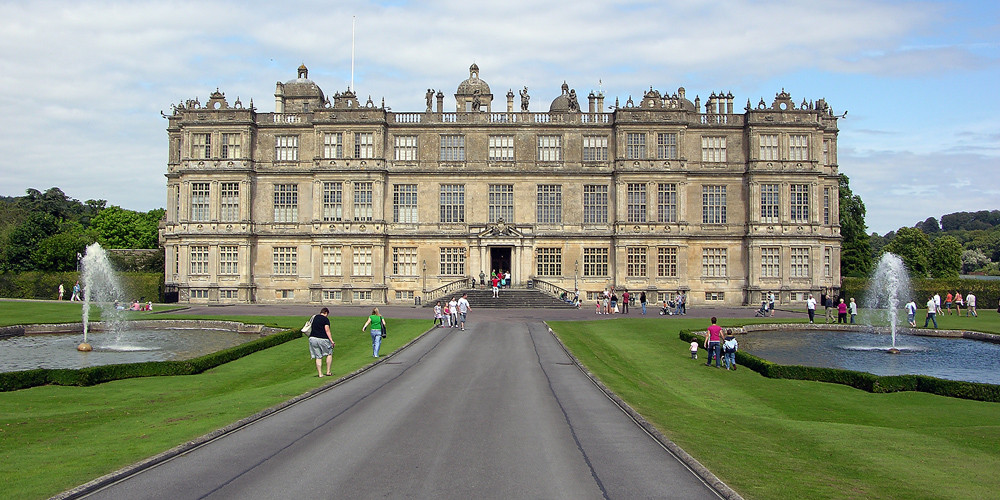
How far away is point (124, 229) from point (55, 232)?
1067cm

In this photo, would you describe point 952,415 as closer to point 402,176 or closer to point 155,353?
point 155,353

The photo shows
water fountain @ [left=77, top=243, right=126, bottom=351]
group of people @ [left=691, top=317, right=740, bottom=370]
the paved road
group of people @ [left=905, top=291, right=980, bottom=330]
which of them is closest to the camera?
the paved road

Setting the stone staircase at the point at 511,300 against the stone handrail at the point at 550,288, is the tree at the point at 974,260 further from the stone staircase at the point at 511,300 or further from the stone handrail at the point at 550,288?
the stone staircase at the point at 511,300

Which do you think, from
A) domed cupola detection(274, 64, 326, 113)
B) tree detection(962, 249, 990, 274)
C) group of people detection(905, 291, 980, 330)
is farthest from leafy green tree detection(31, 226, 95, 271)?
tree detection(962, 249, 990, 274)

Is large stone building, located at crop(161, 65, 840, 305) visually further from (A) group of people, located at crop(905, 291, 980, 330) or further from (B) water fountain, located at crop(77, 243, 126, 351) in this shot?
(A) group of people, located at crop(905, 291, 980, 330)

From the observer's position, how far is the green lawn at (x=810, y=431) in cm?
1328

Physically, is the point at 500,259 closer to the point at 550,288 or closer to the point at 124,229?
the point at 550,288

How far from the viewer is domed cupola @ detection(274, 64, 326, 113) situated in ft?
256

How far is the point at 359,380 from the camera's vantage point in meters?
24.3

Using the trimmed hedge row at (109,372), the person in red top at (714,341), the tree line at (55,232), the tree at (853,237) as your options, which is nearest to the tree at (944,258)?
the tree at (853,237)

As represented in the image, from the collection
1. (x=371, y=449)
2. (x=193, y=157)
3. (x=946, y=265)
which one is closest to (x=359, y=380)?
(x=371, y=449)

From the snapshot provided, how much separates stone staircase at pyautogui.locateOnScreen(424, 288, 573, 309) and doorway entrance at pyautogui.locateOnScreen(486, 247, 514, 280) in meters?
9.16

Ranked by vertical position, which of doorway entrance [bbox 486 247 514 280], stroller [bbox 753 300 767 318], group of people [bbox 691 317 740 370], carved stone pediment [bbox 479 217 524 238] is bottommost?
group of people [bbox 691 317 740 370]

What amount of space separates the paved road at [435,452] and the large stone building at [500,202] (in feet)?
154
